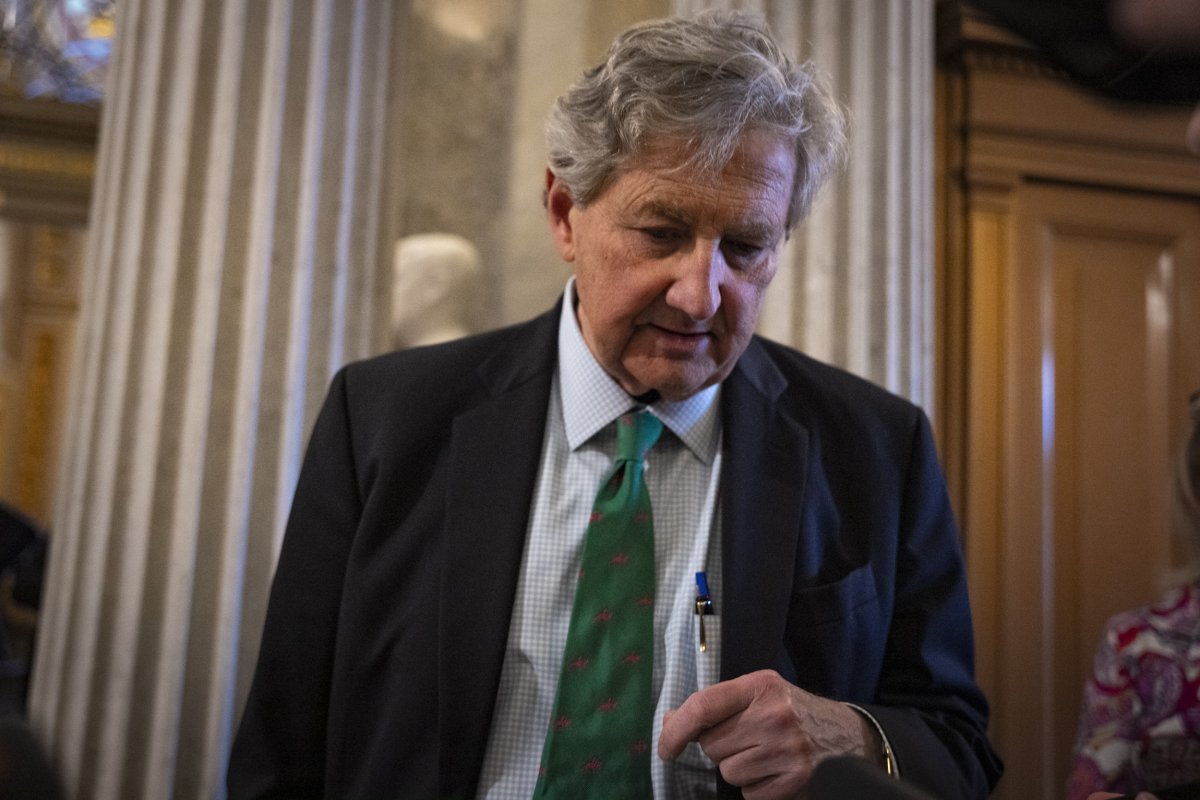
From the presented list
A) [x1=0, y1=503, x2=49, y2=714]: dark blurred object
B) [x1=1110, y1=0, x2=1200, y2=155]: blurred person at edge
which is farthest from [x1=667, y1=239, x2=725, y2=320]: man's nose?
[x1=1110, y1=0, x2=1200, y2=155]: blurred person at edge

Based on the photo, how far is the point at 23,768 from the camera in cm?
48

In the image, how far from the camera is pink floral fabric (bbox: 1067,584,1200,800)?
1.77 m

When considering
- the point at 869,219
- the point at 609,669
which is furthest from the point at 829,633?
the point at 869,219

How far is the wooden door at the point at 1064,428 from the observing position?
2.82 meters

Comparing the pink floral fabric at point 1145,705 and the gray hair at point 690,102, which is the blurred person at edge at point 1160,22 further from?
the gray hair at point 690,102

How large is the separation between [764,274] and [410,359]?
497 millimetres

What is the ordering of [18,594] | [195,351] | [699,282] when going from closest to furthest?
[699,282]
[195,351]
[18,594]

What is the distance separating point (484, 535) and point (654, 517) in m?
0.22

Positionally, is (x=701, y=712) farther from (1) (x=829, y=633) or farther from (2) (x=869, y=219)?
(2) (x=869, y=219)

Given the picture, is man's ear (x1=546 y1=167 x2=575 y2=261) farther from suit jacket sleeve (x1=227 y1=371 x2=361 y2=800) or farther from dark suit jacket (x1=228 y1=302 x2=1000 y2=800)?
suit jacket sleeve (x1=227 y1=371 x2=361 y2=800)

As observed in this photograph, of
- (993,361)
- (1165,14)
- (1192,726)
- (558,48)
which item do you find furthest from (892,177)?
(1192,726)

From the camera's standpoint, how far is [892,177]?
248 centimetres

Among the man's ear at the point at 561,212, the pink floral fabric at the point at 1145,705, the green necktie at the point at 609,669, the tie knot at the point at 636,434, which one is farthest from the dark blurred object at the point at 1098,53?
the green necktie at the point at 609,669

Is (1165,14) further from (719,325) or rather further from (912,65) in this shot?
(719,325)
